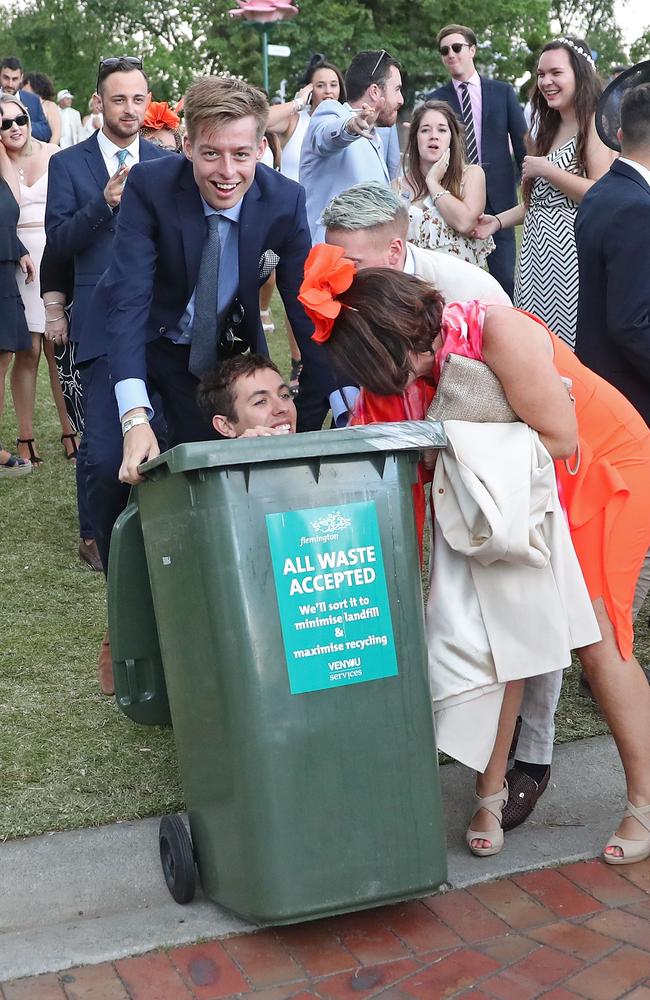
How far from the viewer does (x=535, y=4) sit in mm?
44875

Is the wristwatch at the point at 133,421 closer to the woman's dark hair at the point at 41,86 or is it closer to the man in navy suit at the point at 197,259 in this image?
the man in navy suit at the point at 197,259

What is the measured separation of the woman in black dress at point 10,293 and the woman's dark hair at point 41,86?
239 inches

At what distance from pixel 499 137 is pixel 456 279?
4624mm

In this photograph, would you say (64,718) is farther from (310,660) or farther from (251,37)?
(251,37)

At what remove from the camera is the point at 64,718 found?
164 inches

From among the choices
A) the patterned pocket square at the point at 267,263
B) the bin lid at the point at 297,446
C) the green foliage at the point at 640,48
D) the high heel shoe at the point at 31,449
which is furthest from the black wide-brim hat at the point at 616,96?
the green foliage at the point at 640,48

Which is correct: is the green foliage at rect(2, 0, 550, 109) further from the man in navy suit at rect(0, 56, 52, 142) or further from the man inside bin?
the man inside bin

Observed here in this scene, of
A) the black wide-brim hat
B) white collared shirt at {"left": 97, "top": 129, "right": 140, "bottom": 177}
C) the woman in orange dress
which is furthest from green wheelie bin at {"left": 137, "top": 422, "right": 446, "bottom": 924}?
white collared shirt at {"left": 97, "top": 129, "right": 140, "bottom": 177}

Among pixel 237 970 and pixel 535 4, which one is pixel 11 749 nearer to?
pixel 237 970

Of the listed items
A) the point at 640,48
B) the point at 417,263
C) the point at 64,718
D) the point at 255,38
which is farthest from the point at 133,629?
the point at 640,48

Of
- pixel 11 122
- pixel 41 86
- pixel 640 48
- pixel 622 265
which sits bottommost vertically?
pixel 622 265

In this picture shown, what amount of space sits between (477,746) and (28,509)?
14.2ft

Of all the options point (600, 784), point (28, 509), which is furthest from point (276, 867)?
point (28, 509)

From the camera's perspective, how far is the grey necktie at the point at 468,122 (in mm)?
7664
